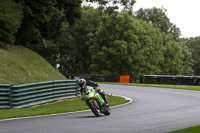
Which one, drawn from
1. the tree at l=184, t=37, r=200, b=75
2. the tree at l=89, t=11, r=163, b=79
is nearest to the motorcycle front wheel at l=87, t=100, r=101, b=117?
the tree at l=89, t=11, r=163, b=79

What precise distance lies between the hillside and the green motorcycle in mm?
7251

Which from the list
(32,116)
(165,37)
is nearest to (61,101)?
(32,116)

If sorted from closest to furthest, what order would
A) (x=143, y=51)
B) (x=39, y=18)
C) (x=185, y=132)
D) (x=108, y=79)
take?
1. (x=185, y=132)
2. (x=39, y=18)
3. (x=108, y=79)
4. (x=143, y=51)

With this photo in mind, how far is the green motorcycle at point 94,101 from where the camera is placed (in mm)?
11746

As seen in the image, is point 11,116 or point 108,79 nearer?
point 11,116

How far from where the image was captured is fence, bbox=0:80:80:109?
589 inches

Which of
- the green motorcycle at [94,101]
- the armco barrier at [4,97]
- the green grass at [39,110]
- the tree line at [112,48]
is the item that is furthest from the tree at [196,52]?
the green motorcycle at [94,101]

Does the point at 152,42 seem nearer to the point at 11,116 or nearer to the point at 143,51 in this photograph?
the point at 143,51

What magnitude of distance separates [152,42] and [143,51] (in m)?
6.90

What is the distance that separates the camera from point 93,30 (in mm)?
65812

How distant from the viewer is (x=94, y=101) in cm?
1205

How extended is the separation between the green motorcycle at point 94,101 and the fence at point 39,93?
4.31 m

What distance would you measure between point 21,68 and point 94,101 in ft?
35.4

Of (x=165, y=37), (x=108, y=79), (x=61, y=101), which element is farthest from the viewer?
(x=165, y=37)
